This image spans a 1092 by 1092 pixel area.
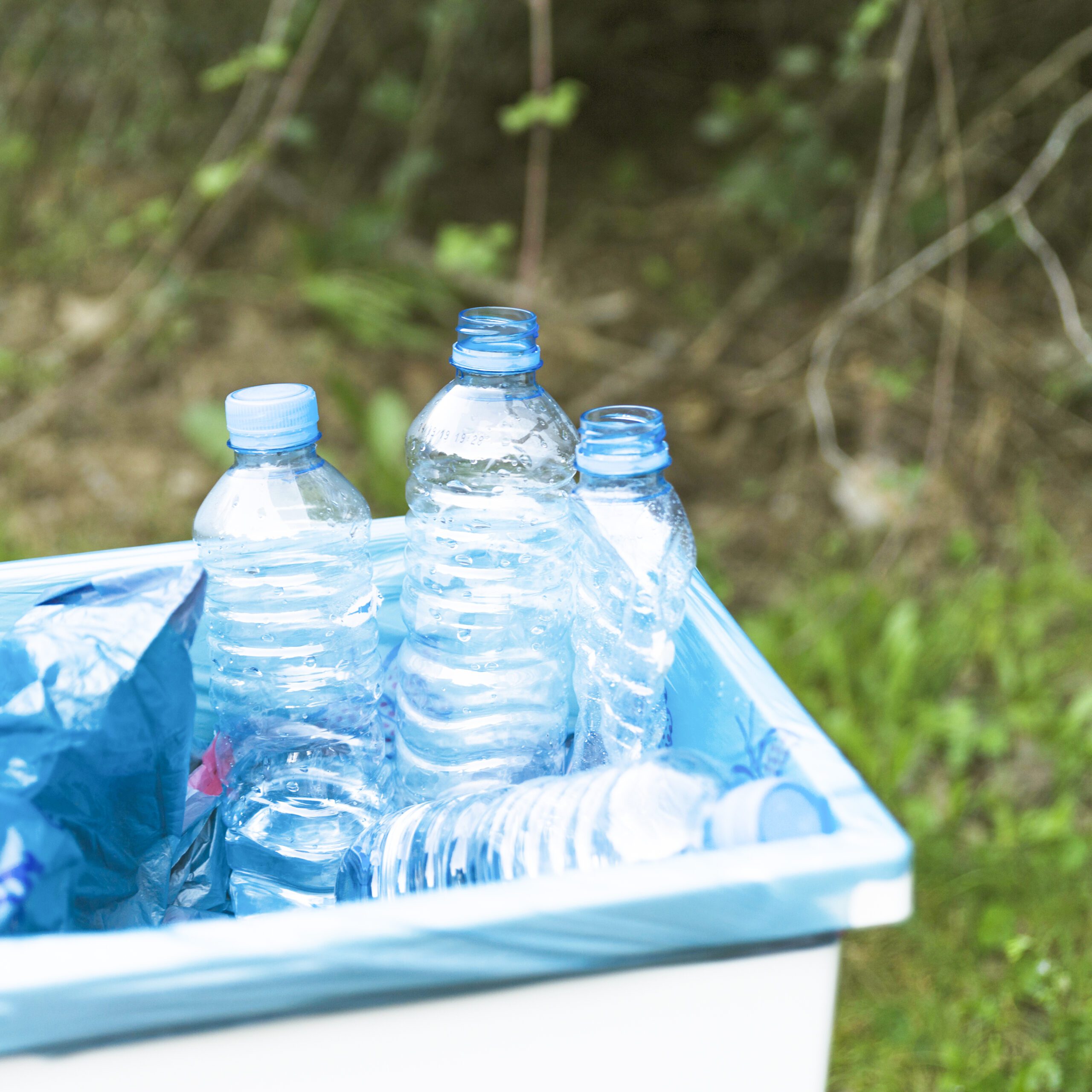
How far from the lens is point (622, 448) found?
83cm

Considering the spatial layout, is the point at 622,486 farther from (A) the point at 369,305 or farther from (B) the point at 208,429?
(A) the point at 369,305

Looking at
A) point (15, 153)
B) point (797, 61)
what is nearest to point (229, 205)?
point (15, 153)

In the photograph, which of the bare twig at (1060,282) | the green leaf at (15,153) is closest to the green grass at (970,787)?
the bare twig at (1060,282)

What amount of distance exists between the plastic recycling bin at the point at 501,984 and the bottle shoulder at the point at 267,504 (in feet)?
1.37

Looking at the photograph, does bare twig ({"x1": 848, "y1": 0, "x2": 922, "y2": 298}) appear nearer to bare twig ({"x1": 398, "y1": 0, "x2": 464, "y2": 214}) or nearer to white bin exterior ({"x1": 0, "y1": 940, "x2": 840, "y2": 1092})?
bare twig ({"x1": 398, "y1": 0, "x2": 464, "y2": 214})

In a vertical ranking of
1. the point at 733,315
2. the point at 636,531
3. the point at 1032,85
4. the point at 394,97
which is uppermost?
the point at 1032,85

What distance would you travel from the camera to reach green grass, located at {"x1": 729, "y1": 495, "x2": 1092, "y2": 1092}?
147 centimetres

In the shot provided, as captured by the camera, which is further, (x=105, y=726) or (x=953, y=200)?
(x=953, y=200)

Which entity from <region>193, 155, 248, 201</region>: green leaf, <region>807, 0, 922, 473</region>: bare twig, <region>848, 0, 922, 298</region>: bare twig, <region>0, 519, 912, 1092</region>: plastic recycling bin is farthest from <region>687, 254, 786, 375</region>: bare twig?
<region>0, 519, 912, 1092</region>: plastic recycling bin

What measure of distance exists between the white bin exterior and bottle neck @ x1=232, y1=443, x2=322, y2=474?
476 millimetres

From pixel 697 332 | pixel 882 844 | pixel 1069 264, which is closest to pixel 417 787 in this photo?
pixel 882 844

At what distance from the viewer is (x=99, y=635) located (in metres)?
0.75

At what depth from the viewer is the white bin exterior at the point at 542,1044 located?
0.61 metres

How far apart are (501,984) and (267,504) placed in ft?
1.60
